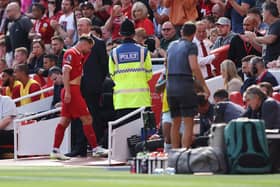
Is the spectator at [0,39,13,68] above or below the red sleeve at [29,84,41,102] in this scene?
above

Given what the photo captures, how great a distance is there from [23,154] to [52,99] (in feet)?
7.67

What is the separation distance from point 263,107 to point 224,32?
5.39m

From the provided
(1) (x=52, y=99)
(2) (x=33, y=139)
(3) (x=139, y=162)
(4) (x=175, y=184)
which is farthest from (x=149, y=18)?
(4) (x=175, y=184)

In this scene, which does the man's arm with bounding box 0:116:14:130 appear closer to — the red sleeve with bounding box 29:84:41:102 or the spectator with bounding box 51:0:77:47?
the red sleeve with bounding box 29:84:41:102

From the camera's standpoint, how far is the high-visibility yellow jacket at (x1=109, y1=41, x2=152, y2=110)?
21.0 metres

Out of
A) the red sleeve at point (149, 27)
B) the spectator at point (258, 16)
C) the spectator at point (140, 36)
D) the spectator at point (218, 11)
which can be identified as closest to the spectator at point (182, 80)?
the spectator at point (258, 16)

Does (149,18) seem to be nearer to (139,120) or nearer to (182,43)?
(139,120)

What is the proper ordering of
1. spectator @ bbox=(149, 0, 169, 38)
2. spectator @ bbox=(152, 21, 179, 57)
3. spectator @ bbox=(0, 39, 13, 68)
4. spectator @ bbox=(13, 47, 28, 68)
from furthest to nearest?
spectator @ bbox=(0, 39, 13, 68)
spectator @ bbox=(13, 47, 28, 68)
spectator @ bbox=(149, 0, 169, 38)
spectator @ bbox=(152, 21, 179, 57)

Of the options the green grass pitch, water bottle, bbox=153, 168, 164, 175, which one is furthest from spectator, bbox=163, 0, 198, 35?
the green grass pitch

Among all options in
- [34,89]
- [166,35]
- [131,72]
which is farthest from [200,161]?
[34,89]

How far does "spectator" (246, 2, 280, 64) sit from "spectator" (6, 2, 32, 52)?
841 centimetres

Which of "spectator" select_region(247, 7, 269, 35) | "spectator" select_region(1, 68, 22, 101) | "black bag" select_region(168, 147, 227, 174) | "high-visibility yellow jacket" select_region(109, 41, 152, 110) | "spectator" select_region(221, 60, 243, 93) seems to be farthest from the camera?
"spectator" select_region(1, 68, 22, 101)

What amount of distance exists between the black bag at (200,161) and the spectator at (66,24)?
38.3 ft

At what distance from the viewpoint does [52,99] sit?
25422mm
